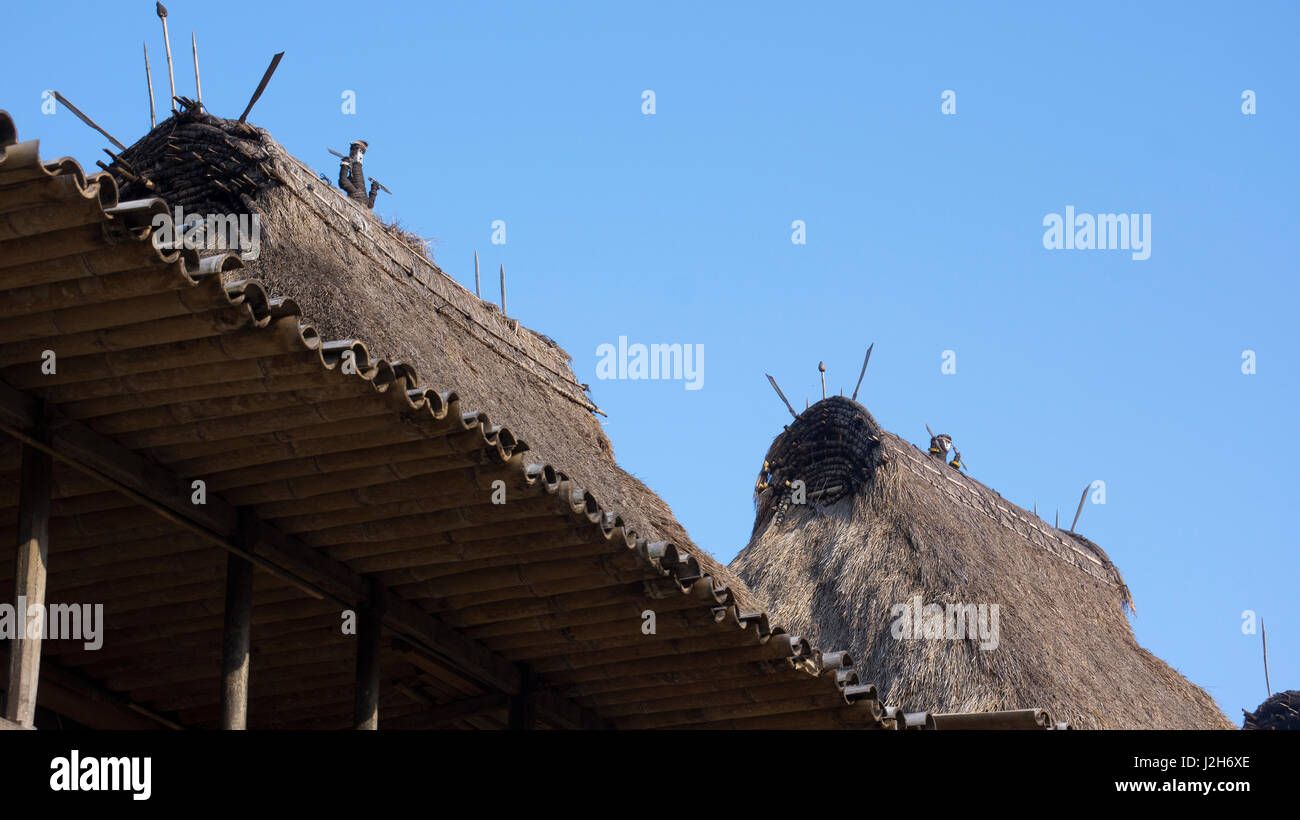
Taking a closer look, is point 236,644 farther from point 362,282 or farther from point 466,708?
point 362,282

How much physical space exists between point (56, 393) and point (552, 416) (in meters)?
6.07

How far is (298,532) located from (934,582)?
953cm

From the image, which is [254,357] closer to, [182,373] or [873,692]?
[182,373]

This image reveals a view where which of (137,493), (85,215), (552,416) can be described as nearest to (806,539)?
(552,416)

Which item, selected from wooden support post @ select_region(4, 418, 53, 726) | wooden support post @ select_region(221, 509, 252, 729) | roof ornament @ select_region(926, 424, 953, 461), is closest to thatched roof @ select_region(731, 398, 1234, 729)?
roof ornament @ select_region(926, 424, 953, 461)

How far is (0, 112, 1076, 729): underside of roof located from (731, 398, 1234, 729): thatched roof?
205 inches

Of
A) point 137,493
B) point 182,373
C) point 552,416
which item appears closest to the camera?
point 182,373

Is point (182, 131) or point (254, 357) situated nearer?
point (254, 357)

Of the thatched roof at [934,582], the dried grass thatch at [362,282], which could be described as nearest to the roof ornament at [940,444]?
the thatched roof at [934,582]

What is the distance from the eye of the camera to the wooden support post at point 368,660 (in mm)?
7020

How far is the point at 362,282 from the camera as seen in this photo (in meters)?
10.3

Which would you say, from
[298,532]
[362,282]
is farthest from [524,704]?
[362,282]
